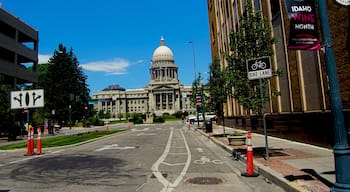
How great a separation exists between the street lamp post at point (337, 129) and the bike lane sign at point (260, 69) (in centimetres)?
440

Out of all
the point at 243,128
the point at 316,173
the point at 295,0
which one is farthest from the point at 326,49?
the point at 243,128

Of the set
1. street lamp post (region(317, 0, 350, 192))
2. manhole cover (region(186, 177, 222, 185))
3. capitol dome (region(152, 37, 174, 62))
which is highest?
capitol dome (region(152, 37, 174, 62))

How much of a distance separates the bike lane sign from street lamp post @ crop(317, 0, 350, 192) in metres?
4.40

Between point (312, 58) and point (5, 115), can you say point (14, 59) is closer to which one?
point (5, 115)

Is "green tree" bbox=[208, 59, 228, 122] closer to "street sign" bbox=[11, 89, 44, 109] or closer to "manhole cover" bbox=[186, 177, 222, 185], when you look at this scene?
"street sign" bbox=[11, 89, 44, 109]

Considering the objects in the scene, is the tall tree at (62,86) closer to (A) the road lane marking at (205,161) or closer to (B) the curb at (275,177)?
(A) the road lane marking at (205,161)

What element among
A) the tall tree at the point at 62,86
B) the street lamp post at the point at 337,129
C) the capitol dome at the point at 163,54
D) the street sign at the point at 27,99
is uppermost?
the capitol dome at the point at 163,54

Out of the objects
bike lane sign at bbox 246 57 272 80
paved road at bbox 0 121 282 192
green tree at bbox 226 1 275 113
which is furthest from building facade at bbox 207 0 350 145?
paved road at bbox 0 121 282 192

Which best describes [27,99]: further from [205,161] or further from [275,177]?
[275,177]

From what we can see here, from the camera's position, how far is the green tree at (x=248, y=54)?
38.0 ft

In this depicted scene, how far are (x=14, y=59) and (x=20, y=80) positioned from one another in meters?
5.87

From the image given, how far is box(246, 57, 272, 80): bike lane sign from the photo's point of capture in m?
10.4

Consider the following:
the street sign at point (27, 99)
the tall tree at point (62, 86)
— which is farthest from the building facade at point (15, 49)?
the street sign at point (27, 99)

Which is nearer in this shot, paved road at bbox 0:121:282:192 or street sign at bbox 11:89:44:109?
paved road at bbox 0:121:282:192
